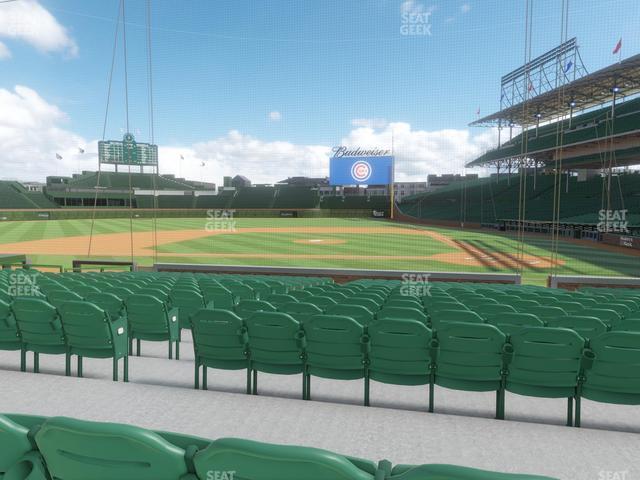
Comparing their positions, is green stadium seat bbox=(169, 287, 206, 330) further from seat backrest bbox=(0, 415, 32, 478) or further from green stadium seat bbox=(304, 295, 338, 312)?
seat backrest bbox=(0, 415, 32, 478)

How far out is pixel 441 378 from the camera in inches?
142

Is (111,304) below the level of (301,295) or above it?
above

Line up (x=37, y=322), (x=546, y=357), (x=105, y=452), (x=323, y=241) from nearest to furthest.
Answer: (x=105, y=452)
(x=546, y=357)
(x=37, y=322)
(x=323, y=241)

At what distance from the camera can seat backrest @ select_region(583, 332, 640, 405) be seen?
3215 mm

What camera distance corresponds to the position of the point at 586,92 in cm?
4228

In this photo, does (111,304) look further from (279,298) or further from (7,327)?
(279,298)

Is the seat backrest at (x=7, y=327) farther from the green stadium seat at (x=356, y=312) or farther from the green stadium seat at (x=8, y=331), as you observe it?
the green stadium seat at (x=356, y=312)

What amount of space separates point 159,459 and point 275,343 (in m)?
2.41

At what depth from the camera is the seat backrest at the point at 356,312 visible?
4.61 metres

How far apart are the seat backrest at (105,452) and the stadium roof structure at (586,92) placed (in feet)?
108

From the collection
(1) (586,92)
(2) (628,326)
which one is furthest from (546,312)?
(1) (586,92)

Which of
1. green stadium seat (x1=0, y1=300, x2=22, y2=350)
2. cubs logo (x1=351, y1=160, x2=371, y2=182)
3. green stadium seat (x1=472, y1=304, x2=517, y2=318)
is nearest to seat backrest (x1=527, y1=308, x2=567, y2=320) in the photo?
green stadium seat (x1=472, y1=304, x2=517, y2=318)

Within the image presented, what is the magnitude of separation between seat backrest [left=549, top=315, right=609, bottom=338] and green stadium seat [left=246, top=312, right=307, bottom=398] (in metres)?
2.69

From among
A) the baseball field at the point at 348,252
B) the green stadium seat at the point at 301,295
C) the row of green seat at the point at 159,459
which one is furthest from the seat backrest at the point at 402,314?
the baseball field at the point at 348,252
